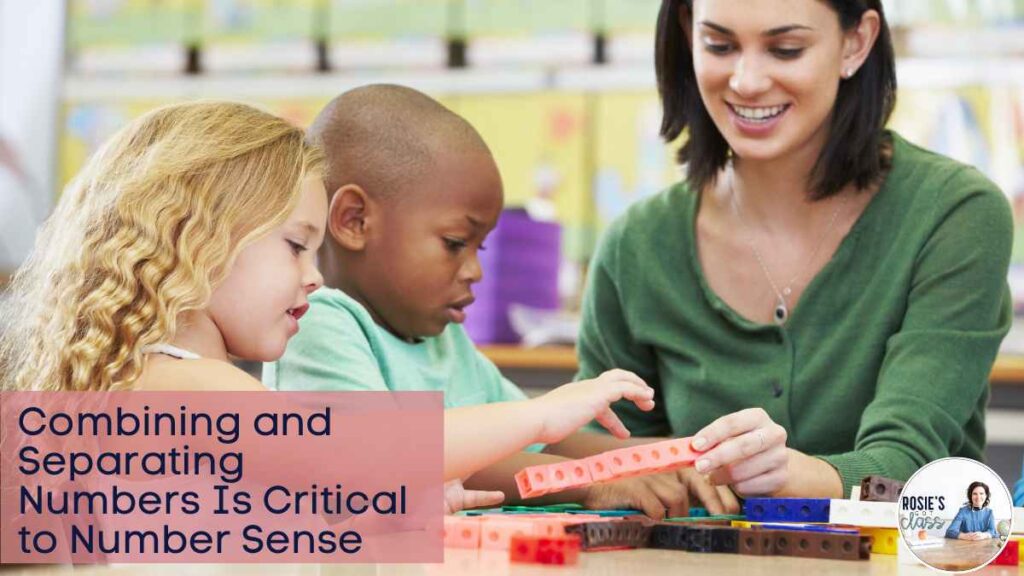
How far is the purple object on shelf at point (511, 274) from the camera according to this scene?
2.97 m

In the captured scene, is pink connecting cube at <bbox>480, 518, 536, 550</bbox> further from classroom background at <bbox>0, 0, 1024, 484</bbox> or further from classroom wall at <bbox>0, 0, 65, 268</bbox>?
classroom wall at <bbox>0, 0, 65, 268</bbox>

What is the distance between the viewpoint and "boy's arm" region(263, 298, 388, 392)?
4.25 feet

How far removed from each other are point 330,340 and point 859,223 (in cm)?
71

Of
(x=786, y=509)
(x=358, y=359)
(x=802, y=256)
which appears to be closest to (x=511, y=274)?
(x=802, y=256)

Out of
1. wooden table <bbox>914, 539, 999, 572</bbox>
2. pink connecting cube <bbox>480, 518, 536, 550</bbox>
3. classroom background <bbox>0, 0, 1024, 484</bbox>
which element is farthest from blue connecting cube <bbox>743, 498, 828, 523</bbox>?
classroom background <bbox>0, 0, 1024, 484</bbox>

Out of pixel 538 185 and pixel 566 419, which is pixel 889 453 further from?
pixel 538 185

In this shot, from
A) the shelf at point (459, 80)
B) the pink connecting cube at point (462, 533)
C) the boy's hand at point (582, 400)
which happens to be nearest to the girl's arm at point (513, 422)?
the boy's hand at point (582, 400)

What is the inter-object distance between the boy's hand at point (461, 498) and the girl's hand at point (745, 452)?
7.7 inches

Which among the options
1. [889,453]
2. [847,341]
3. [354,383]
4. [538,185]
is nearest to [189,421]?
[354,383]

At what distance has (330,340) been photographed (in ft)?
4.33

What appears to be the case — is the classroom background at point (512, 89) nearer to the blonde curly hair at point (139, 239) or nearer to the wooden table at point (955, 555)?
the blonde curly hair at point (139, 239)

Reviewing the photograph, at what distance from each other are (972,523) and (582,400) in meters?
0.33

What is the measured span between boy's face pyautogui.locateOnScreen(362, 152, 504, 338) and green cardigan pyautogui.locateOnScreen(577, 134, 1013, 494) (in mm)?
360

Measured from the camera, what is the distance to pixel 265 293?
116cm
